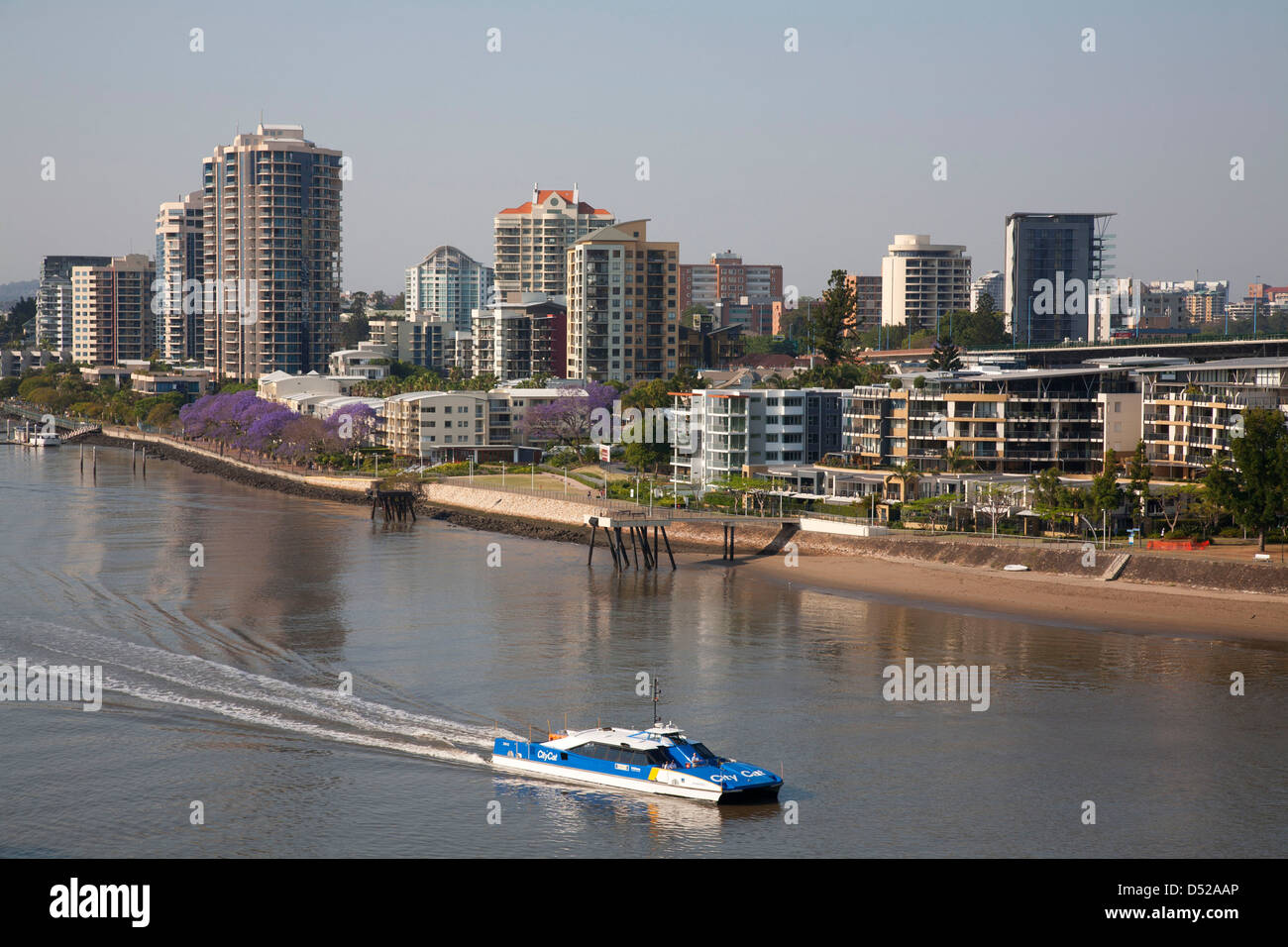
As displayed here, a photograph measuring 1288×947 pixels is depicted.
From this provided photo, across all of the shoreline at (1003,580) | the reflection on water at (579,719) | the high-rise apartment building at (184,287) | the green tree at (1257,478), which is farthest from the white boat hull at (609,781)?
the high-rise apartment building at (184,287)

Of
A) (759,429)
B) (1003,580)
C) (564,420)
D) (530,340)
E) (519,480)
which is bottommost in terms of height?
(1003,580)

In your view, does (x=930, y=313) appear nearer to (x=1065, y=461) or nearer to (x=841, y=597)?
(x=1065, y=461)

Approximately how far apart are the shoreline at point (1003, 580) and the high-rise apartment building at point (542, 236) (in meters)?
103

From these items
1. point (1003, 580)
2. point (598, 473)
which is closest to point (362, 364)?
point (598, 473)

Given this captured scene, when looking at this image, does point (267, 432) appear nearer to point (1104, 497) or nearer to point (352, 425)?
point (352, 425)

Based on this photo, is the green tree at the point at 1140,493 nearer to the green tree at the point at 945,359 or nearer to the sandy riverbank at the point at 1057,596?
the sandy riverbank at the point at 1057,596

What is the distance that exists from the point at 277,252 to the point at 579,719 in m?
131

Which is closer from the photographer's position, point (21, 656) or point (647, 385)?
point (21, 656)

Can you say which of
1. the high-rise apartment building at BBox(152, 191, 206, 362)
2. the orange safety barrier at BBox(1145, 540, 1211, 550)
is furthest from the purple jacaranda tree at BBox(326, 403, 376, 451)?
the high-rise apartment building at BBox(152, 191, 206, 362)

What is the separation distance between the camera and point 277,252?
155 metres
